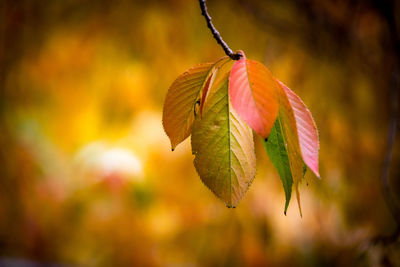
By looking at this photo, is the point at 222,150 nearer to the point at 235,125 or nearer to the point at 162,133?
the point at 235,125

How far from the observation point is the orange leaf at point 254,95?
31cm

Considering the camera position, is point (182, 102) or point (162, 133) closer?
point (182, 102)

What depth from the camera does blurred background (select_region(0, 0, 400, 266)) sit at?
61.8 inches

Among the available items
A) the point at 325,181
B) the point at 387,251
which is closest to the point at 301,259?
the point at 325,181

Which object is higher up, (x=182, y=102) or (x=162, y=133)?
(x=162, y=133)

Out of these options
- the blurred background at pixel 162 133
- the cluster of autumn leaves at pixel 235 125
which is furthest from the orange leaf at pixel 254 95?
the blurred background at pixel 162 133

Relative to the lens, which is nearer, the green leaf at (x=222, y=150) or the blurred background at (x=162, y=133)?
the green leaf at (x=222, y=150)

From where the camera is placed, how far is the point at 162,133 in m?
1.74

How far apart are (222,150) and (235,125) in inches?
1.3

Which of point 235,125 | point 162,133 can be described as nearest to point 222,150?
point 235,125

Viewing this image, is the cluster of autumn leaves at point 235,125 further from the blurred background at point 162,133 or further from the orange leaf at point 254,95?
the blurred background at point 162,133

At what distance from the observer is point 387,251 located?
0.86 metres

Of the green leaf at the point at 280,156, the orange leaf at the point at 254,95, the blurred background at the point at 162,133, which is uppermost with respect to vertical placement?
the blurred background at the point at 162,133

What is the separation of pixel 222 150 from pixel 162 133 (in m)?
1.39
